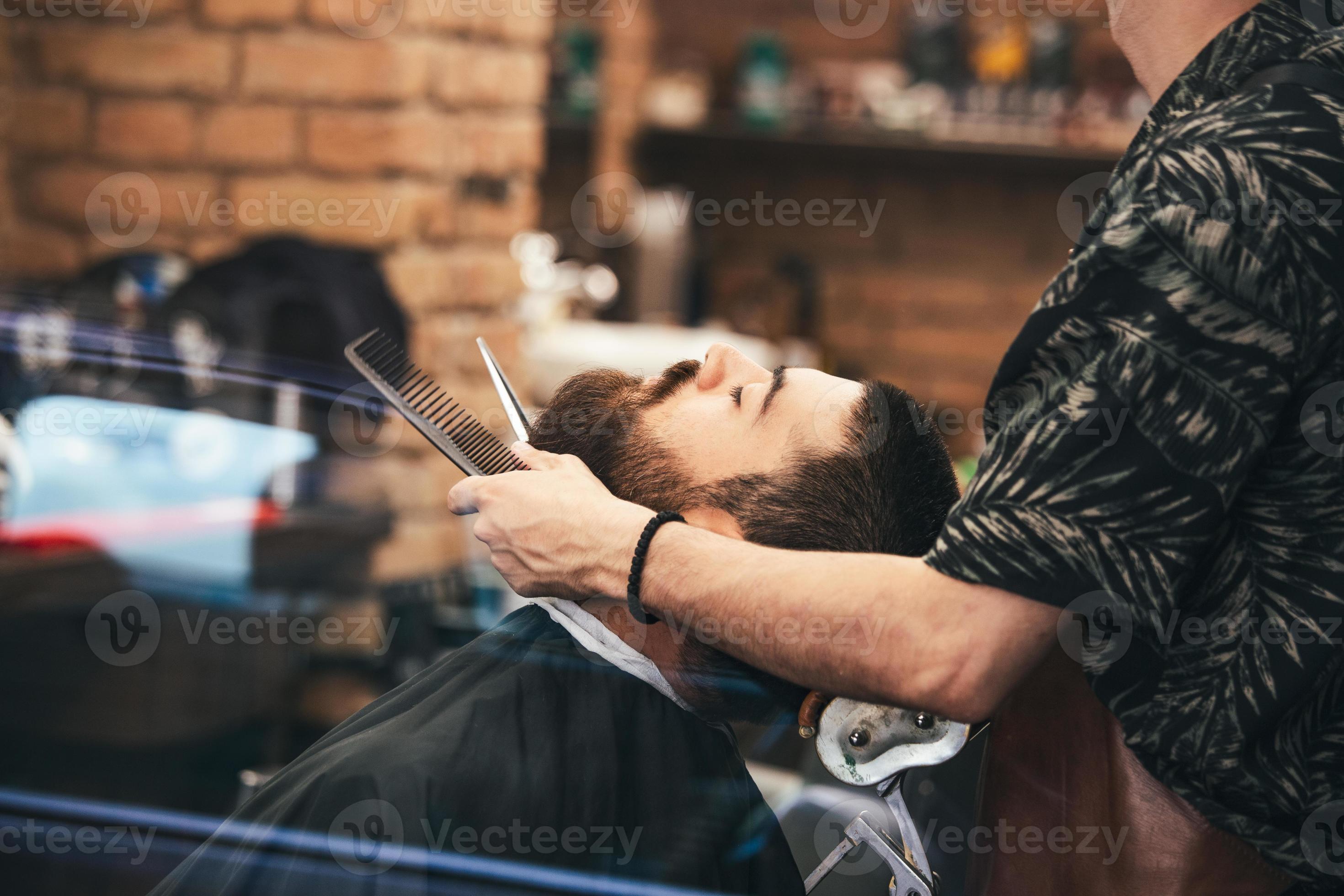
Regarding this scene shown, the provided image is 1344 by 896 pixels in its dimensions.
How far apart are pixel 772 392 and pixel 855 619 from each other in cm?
30

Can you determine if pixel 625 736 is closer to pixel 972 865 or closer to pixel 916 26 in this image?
pixel 972 865

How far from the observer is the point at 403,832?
87cm

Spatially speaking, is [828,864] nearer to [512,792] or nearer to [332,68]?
[512,792]

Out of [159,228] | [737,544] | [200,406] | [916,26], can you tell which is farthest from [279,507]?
[916,26]

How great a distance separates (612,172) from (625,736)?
8.92 ft

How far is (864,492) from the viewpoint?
99 cm

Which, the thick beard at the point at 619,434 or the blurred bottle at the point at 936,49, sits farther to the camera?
the blurred bottle at the point at 936,49

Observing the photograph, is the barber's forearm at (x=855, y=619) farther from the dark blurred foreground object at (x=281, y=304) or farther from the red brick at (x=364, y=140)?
the red brick at (x=364, y=140)

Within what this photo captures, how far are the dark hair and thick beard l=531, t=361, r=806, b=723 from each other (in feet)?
0.22

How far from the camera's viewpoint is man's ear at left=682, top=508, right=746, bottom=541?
0.96 metres

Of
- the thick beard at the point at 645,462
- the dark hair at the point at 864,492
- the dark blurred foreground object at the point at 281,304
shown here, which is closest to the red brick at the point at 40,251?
the dark blurred foreground object at the point at 281,304

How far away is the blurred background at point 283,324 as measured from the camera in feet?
4.45

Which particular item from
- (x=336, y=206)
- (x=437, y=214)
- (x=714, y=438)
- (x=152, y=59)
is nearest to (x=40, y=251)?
(x=152, y=59)

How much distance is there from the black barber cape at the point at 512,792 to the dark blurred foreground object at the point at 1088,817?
0.71 feet
